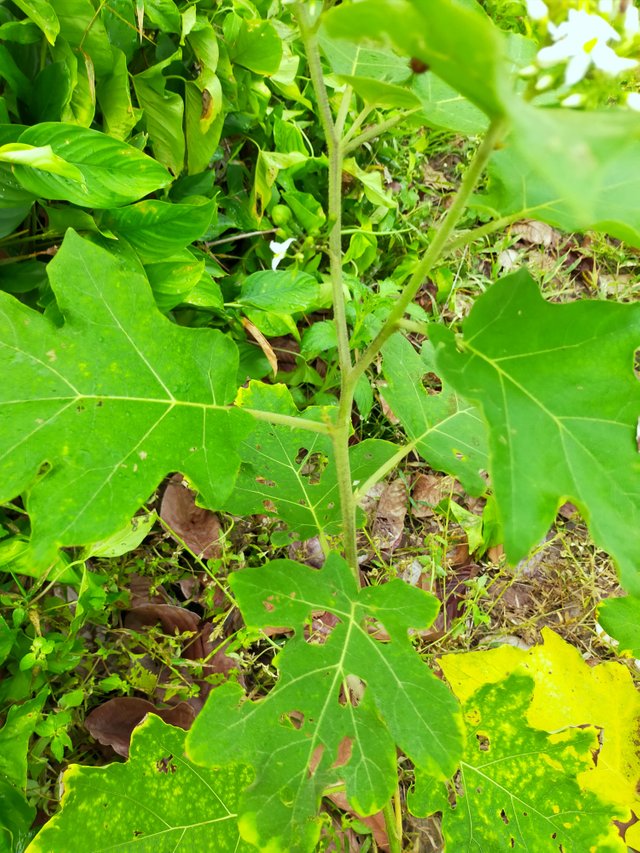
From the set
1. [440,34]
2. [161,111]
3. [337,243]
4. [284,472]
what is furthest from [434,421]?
[161,111]

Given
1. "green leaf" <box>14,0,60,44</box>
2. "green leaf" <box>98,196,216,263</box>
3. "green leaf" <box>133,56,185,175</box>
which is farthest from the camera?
"green leaf" <box>133,56,185,175</box>

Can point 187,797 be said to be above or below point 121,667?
above

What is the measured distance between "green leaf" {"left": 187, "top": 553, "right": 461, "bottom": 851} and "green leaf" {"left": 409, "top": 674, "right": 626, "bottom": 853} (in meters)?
0.29

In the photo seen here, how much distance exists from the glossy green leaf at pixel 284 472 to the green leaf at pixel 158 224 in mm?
394

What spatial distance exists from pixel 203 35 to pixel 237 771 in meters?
1.50

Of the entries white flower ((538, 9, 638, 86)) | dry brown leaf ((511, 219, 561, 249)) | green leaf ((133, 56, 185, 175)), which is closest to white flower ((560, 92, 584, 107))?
white flower ((538, 9, 638, 86))

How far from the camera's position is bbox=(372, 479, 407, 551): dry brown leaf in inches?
69.2

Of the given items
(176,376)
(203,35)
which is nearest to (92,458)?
(176,376)

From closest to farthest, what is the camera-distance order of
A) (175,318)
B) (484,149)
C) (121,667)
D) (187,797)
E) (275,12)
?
(484,149), (187,797), (121,667), (175,318), (275,12)

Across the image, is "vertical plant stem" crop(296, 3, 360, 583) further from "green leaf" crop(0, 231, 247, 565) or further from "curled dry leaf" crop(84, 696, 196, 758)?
"curled dry leaf" crop(84, 696, 196, 758)

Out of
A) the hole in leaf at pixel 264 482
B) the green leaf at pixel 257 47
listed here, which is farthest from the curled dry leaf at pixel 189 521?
the green leaf at pixel 257 47

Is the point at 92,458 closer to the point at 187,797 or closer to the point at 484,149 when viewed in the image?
the point at 484,149

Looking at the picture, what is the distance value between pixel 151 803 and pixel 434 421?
0.79 m

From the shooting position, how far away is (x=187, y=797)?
1010mm
